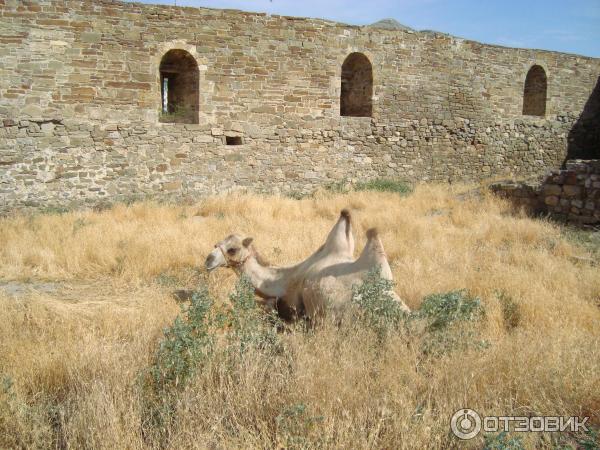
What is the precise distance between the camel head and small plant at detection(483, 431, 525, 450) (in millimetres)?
2791

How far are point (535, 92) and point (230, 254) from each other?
14867mm

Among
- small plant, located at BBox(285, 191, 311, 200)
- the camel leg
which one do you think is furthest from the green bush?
small plant, located at BBox(285, 191, 311, 200)

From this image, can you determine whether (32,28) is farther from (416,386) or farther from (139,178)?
(416,386)

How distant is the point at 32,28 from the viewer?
30.3 feet

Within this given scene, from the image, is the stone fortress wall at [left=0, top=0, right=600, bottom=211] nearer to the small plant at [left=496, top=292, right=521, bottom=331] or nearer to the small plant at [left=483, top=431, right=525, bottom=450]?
the small plant at [left=496, top=292, right=521, bottom=331]

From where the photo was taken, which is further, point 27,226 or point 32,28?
point 32,28

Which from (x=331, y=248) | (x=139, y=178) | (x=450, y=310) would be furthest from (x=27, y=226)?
(x=450, y=310)

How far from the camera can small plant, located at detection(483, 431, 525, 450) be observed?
2.22 meters

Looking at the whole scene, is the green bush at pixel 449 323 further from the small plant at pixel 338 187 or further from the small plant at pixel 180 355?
the small plant at pixel 338 187

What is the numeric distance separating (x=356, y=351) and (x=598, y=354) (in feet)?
5.20

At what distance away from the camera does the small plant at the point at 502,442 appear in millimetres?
2223

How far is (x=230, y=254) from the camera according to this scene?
15.2 feet

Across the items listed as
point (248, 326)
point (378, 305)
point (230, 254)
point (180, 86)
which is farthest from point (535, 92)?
A: point (248, 326)

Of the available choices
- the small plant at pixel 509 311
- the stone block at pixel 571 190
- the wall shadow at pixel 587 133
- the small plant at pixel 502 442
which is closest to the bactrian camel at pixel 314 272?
the small plant at pixel 509 311
